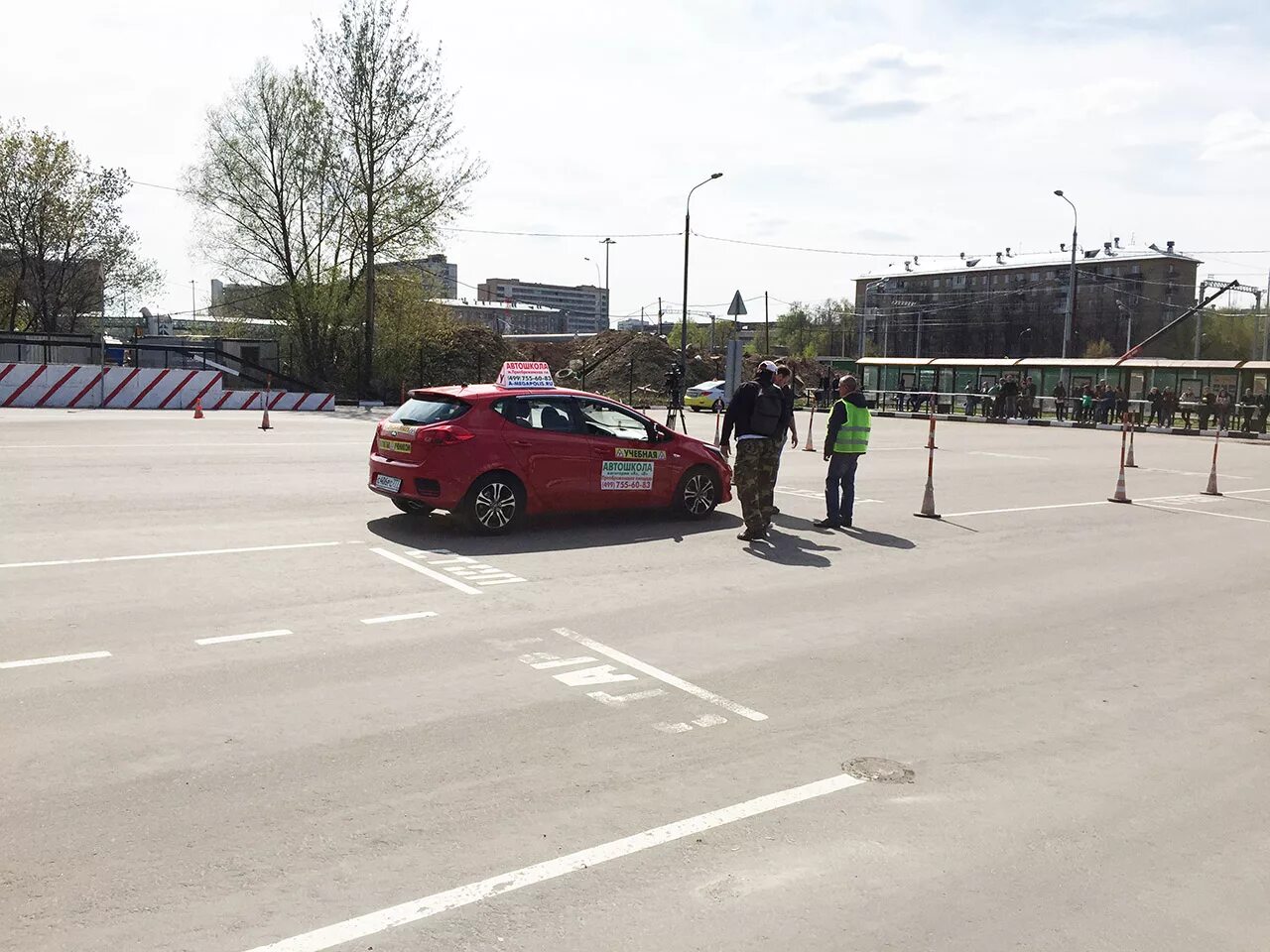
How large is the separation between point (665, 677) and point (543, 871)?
98.7 inches

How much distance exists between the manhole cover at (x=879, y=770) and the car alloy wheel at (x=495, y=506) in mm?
6220

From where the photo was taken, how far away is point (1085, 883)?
3973mm

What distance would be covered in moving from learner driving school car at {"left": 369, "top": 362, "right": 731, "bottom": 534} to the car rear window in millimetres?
14

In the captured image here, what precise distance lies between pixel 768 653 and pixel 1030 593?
3396 millimetres

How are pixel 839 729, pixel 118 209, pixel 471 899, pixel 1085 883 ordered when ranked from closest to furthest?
pixel 471 899 → pixel 1085 883 → pixel 839 729 → pixel 118 209

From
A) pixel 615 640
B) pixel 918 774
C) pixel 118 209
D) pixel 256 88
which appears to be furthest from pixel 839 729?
pixel 118 209

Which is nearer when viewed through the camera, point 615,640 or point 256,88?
point 615,640

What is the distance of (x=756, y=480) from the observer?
11273 mm

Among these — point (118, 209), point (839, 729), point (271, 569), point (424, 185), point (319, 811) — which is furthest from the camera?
point (118, 209)

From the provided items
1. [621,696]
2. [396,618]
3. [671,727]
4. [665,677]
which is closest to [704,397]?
[396,618]

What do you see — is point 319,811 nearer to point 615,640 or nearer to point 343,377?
point 615,640

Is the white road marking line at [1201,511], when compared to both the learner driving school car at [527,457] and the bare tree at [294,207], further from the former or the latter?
the bare tree at [294,207]

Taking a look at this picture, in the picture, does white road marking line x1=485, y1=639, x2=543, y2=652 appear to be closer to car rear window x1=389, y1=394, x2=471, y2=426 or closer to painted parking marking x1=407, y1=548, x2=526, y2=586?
painted parking marking x1=407, y1=548, x2=526, y2=586

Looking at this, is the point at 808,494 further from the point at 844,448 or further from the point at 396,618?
the point at 396,618
